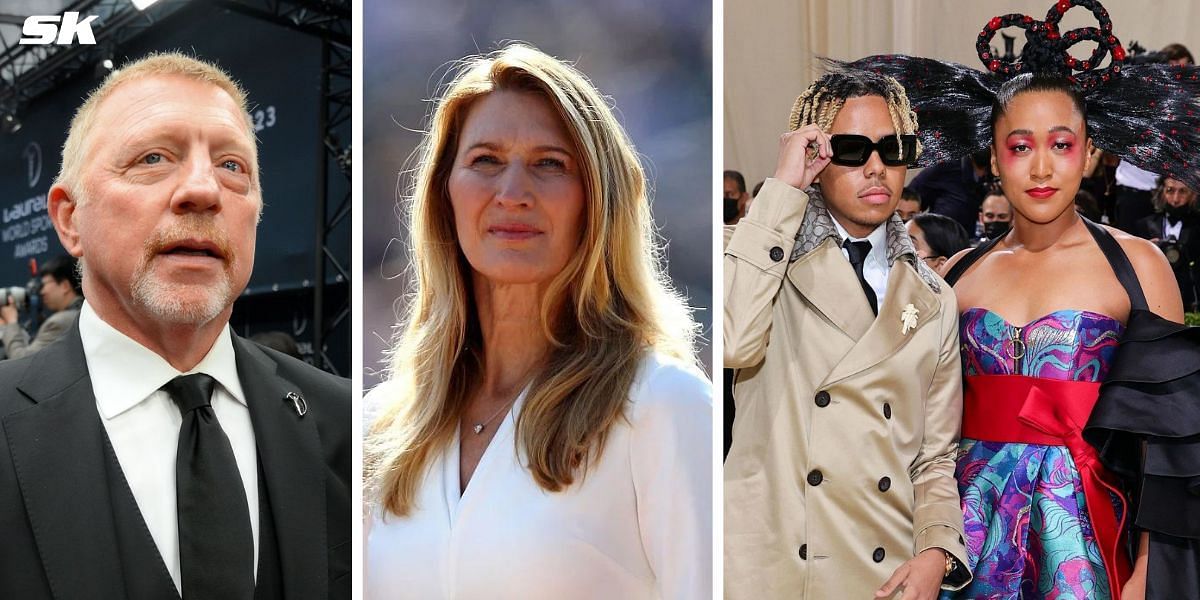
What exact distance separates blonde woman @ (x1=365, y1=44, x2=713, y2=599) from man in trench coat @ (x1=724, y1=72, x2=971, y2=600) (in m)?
0.16

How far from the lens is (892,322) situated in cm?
297

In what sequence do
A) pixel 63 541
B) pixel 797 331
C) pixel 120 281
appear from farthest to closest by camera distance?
pixel 797 331, pixel 120 281, pixel 63 541

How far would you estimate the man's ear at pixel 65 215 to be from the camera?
9.53ft

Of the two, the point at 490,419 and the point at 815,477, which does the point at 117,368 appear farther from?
the point at 815,477

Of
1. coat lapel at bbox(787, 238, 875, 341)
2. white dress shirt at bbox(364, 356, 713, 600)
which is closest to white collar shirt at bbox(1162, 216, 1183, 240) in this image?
coat lapel at bbox(787, 238, 875, 341)

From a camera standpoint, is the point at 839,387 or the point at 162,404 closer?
the point at 162,404

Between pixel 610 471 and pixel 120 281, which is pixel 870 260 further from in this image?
pixel 120 281

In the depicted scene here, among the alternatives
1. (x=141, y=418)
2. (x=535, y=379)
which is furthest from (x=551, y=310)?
(x=141, y=418)

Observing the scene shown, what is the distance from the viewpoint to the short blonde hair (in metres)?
2.91

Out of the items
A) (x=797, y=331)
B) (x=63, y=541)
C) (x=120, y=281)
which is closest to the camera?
(x=63, y=541)

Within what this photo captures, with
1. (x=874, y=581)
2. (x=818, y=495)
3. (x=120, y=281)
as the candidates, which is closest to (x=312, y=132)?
(x=120, y=281)

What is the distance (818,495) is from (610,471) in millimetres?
572

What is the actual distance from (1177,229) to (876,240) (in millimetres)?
886

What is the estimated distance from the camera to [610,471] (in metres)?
2.99
